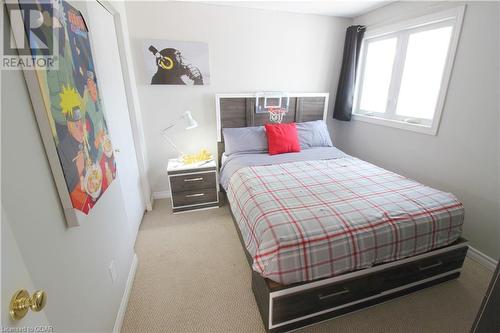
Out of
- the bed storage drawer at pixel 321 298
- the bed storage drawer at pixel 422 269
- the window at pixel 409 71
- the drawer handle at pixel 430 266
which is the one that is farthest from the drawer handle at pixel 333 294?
the window at pixel 409 71

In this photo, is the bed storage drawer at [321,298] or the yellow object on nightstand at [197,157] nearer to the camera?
the bed storage drawer at [321,298]

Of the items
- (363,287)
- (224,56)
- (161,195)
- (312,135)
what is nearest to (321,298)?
(363,287)

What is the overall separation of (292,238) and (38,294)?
1.08 m

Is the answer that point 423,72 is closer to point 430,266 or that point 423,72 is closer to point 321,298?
point 430,266

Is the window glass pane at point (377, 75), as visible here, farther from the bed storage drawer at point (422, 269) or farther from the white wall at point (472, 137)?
the bed storage drawer at point (422, 269)

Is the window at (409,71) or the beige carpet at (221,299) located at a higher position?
the window at (409,71)

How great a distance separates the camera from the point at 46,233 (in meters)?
0.87

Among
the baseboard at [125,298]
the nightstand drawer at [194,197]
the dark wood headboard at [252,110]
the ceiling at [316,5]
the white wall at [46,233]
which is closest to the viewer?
the white wall at [46,233]

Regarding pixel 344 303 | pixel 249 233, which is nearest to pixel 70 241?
pixel 249 233

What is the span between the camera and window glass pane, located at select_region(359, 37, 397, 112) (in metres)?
2.83

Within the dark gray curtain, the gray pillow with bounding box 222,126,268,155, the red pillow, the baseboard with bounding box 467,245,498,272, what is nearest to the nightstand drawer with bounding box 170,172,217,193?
the gray pillow with bounding box 222,126,268,155

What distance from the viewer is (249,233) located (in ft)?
5.27

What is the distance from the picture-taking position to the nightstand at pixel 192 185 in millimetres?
2686

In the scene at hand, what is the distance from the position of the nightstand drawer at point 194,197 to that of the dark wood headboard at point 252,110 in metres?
0.54
